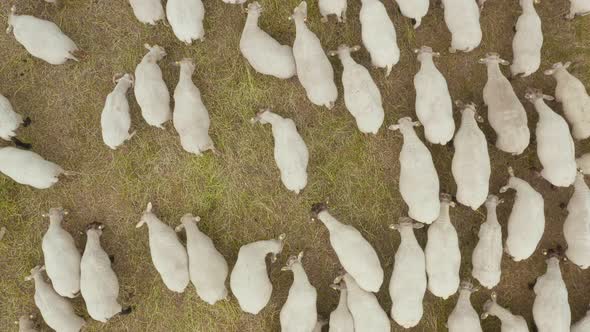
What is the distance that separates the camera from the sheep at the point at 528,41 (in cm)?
→ 458

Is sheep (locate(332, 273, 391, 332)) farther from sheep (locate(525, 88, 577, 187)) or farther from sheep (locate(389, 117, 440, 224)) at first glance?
sheep (locate(525, 88, 577, 187))

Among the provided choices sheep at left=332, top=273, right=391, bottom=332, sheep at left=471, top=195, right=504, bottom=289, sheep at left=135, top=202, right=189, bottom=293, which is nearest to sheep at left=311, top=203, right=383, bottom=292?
sheep at left=332, top=273, right=391, bottom=332

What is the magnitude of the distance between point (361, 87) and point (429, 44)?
934 millimetres

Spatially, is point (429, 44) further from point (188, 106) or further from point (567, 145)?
point (188, 106)

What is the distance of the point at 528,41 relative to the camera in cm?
458

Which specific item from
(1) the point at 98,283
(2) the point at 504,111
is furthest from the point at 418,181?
(1) the point at 98,283

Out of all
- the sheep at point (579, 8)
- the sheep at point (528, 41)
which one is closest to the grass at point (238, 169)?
the sheep at point (579, 8)

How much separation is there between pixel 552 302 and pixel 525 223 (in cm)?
76

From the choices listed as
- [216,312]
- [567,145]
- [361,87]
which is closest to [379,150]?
[361,87]

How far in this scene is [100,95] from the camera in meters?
4.90

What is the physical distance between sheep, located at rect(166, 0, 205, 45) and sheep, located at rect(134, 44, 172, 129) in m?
0.32

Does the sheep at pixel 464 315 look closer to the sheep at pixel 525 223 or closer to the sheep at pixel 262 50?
the sheep at pixel 525 223

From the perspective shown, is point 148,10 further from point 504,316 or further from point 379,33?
point 504,316

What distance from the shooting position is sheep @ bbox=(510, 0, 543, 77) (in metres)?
4.58
